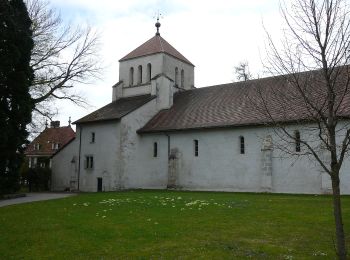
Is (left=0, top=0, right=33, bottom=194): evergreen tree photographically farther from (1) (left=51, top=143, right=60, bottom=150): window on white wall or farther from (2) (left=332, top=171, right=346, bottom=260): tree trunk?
(1) (left=51, top=143, right=60, bottom=150): window on white wall

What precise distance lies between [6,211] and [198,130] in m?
17.3

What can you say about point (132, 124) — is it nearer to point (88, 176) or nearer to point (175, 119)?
point (175, 119)

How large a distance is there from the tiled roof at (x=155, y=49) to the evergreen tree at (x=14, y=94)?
608 inches

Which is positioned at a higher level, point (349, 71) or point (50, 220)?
point (349, 71)

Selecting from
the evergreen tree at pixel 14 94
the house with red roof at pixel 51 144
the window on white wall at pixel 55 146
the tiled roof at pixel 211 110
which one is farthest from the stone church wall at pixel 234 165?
the window on white wall at pixel 55 146

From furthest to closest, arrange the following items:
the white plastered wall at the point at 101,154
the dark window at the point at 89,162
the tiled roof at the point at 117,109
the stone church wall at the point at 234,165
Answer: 1. the dark window at the point at 89,162
2. the tiled roof at the point at 117,109
3. the white plastered wall at the point at 101,154
4. the stone church wall at the point at 234,165

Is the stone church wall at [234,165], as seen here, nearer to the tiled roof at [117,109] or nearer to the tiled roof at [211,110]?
the tiled roof at [211,110]

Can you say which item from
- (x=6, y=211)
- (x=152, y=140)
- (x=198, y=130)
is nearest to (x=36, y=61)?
(x=152, y=140)

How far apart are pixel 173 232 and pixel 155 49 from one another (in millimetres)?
31327

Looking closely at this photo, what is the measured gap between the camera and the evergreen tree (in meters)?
25.6

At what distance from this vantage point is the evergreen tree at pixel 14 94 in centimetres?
2562

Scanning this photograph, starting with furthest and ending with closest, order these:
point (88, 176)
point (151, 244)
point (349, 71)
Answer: point (88, 176), point (151, 244), point (349, 71)

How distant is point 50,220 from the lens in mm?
15281

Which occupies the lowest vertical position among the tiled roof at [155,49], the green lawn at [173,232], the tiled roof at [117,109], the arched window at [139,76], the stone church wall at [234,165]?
the green lawn at [173,232]
